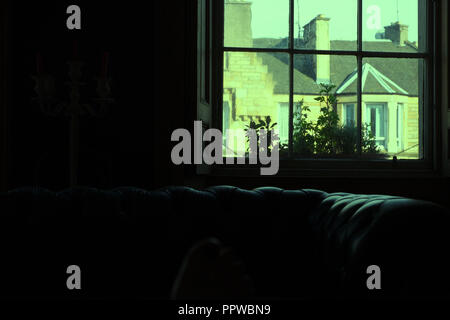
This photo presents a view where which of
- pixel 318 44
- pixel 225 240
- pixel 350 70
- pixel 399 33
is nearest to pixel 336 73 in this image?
pixel 350 70

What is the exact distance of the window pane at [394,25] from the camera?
10.5ft

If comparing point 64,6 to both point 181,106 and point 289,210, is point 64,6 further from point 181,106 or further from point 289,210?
point 289,210

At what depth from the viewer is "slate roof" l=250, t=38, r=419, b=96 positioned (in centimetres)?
313

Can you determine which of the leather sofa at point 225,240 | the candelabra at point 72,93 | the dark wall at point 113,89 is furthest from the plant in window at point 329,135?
the candelabra at point 72,93

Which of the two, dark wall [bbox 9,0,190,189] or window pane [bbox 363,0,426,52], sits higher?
window pane [bbox 363,0,426,52]

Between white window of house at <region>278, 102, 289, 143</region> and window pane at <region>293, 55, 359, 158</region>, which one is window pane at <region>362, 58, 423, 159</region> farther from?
white window of house at <region>278, 102, 289, 143</region>

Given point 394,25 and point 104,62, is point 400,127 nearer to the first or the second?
point 394,25

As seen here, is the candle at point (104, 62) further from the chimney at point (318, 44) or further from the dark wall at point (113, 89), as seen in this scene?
the chimney at point (318, 44)

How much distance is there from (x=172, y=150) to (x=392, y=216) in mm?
1370

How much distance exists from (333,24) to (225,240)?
6.22 ft

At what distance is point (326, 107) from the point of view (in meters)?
3.18

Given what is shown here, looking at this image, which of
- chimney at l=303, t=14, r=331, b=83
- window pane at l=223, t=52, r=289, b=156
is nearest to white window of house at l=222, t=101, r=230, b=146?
window pane at l=223, t=52, r=289, b=156

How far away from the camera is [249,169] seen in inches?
121

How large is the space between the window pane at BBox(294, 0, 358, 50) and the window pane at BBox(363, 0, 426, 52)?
0.26ft
